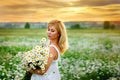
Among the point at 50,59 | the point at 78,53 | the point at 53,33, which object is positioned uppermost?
the point at 53,33

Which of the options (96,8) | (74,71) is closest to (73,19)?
(96,8)

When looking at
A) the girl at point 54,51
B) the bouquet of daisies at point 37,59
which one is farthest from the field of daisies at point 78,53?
the bouquet of daisies at point 37,59

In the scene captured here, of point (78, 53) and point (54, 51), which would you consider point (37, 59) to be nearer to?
point (54, 51)

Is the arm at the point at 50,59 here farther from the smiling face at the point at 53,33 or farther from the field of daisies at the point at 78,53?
the field of daisies at the point at 78,53

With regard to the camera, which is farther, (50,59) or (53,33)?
(53,33)

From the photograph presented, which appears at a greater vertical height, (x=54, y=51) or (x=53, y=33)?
(x=53, y=33)

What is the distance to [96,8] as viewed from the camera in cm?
426

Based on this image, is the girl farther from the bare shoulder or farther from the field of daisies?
the field of daisies

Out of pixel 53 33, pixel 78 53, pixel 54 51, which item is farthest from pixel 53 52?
pixel 78 53

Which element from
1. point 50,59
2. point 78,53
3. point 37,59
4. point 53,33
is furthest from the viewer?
point 78,53

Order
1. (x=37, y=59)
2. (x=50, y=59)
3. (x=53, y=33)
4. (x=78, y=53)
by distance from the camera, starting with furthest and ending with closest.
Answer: (x=78, y=53) → (x=53, y=33) → (x=50, y=59) → (x=37, y=59)

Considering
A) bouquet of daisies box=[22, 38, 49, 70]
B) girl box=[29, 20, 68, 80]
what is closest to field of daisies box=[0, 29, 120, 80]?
girl box=[29, 20, 68, 80]

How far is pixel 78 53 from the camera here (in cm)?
429

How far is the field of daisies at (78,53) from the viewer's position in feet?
13.8
